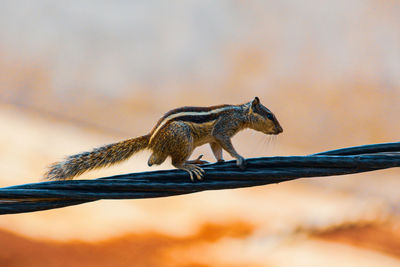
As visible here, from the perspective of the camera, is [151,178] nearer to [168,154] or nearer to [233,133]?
[168,154]

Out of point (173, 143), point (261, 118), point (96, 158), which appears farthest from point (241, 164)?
point (261, 118)

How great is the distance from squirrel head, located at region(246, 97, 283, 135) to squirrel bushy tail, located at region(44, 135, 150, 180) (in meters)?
0.89

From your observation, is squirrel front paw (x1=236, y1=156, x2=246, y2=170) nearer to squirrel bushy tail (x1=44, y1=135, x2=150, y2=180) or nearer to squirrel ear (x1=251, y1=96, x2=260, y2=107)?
squirrel bushy tail (x1=44, y1=135, x2=150, y2=180)

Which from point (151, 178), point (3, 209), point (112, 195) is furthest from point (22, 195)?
point (151, 178)

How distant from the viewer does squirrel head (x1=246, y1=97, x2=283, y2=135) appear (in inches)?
147

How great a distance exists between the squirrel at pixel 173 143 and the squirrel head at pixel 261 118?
23 cm

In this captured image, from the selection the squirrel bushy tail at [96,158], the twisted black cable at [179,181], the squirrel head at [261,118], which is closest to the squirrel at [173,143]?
the squirrel bushy tail at [96,158]

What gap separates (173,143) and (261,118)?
87cm

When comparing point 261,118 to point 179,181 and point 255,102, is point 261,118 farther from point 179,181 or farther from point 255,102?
point 179,181

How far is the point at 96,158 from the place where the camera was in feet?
10.4

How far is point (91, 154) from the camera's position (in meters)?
3.16

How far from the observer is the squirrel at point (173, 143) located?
122 inches

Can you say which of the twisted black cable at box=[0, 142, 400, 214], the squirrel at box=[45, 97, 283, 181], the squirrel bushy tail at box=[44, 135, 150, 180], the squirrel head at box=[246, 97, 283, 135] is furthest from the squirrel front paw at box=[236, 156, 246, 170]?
the squirrel head at box=[246, 97, 283, 135]

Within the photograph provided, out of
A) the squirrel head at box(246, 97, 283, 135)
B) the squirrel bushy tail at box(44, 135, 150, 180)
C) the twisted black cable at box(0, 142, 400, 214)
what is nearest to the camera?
the twisted black cable at box(0, 142, 400, 214)
